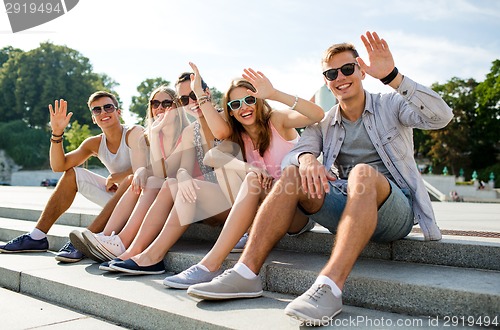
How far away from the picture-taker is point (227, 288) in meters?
2.58

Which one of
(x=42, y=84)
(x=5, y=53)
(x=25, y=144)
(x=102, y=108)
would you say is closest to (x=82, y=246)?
(x=102, y=108)

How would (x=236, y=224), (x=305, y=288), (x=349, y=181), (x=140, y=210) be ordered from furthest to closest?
1. (x=140, y=210)
2. (x=236, y=224)
3. (x=305, y=288)
4. (x=349, y=181)

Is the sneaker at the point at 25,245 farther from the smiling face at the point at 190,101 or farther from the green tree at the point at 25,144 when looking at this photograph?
the green tree at the point at 25,144

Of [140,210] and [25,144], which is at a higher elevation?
[25,144]

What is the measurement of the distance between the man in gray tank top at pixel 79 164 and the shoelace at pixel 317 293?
8.94 feet

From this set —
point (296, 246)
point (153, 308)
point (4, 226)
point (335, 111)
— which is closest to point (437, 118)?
point (335, 111)

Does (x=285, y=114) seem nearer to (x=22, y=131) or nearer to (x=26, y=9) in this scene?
(x=26, y=9)

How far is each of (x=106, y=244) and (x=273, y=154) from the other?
1468 millimetres

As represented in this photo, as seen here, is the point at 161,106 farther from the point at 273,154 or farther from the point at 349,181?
the point at 349,181

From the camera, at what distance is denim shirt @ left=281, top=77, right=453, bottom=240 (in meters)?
2.73

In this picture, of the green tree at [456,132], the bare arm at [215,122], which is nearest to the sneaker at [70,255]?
the bare arm at [215,122]

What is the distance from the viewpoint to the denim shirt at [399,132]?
107 inches

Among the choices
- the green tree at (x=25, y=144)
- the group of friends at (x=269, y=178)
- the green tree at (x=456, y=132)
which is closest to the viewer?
the group of friends at (x=269, y=178)

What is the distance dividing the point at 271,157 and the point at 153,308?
1381 millimetres
